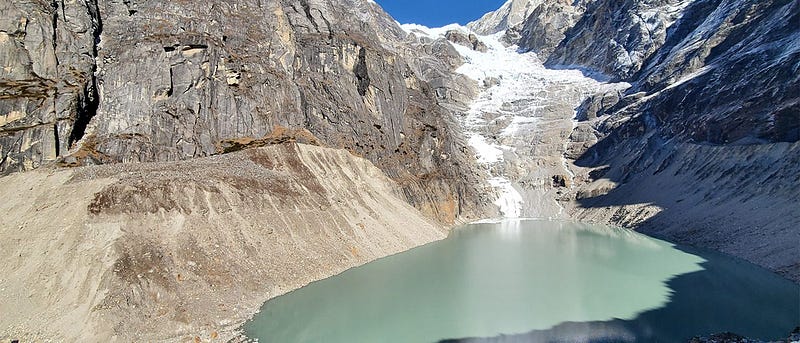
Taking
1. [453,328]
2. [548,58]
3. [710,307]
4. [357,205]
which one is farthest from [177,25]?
[548,58]

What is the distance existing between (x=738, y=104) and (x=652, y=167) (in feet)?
49.5

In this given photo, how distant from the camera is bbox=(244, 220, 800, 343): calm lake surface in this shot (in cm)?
2045

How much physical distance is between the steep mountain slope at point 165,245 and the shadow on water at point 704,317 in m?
12.7

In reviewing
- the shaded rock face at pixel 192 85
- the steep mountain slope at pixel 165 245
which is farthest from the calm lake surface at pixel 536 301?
the shaded rock face at pixel 192 85

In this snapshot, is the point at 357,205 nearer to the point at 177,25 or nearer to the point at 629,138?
the point at 177,25

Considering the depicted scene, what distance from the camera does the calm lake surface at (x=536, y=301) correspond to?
20453 mm

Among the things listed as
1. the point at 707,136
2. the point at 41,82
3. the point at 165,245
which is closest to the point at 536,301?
the point at 165,245

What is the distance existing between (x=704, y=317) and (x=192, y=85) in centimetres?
4476

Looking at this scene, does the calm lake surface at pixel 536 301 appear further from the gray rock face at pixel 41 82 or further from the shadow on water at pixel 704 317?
the gray rock face at pixel 41 82

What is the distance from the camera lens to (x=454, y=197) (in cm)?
7212

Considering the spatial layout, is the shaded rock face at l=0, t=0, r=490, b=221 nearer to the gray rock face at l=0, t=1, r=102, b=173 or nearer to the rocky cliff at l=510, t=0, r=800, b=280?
the gray rock face at l=0, t=1, r=102, b=173

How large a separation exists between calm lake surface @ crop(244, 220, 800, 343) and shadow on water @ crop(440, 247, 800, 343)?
2.3 inches

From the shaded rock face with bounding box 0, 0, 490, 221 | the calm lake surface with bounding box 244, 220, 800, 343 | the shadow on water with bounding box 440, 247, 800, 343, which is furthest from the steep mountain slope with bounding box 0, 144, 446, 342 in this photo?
the shadow on water with bounding box 440, 247, 800, 343

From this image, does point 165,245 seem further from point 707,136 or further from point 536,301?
point 707,136
